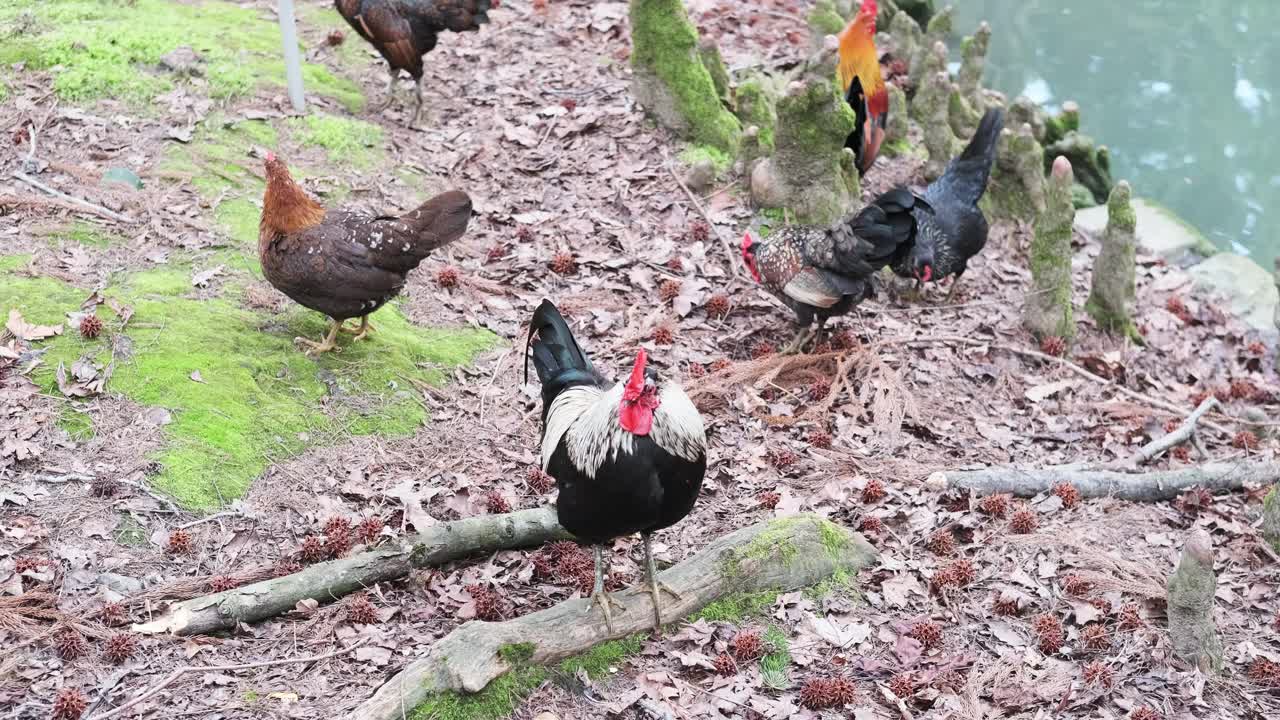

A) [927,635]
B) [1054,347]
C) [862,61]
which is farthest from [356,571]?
[862,61]

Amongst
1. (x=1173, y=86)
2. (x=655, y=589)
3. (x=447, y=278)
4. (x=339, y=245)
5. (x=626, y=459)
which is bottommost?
(x=1173, y=86)

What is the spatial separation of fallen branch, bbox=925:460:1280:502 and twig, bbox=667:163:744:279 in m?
2.66

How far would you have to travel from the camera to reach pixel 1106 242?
876 centimetres

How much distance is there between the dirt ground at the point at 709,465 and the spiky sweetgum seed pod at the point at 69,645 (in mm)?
18

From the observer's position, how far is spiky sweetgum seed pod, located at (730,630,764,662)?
16.5 feet

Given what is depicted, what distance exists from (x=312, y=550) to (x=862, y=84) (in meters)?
6.71

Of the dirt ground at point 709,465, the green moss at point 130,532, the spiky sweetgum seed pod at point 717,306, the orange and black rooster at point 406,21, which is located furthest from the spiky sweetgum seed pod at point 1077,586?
the orange and black rooster at point 406,21

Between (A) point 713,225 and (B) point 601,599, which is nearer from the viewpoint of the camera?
(B) point 601,599

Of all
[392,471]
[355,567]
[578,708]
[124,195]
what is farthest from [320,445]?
[124,195]

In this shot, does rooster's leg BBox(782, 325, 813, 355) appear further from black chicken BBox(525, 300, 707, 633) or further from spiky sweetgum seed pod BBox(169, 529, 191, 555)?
spiky sweetgum seed pod BBox(169, 529, 191, 555)

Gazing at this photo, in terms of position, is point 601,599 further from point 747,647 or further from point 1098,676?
point 1098,676

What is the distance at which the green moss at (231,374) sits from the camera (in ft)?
18.8

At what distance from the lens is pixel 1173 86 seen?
16.7 meters

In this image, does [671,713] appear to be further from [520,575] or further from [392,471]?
[392,471]
